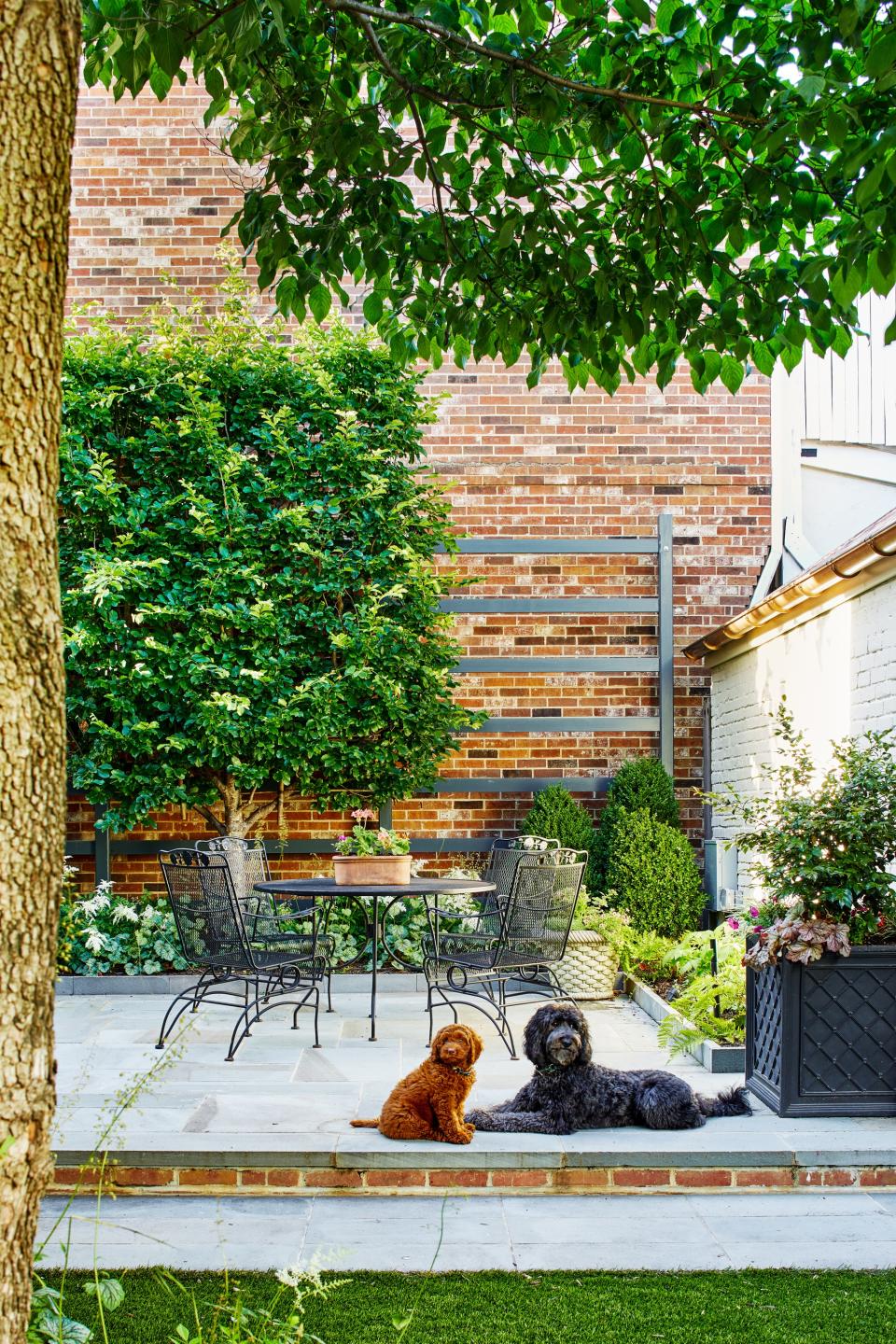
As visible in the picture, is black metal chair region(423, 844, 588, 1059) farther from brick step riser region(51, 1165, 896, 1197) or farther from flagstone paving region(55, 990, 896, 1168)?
brick step riser region(51, 1165, 896, 1197)

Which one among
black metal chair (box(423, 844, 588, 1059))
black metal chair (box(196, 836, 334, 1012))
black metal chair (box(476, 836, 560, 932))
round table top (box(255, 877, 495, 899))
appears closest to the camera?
black metal chair (box(423, 844, 588, 1059))

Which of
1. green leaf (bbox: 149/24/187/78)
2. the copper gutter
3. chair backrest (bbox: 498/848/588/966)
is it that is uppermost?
green leaf (bbox: 149/24/187/78)

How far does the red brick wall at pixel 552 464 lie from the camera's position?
9164 millimetres

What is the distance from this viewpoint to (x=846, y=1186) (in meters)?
4.10

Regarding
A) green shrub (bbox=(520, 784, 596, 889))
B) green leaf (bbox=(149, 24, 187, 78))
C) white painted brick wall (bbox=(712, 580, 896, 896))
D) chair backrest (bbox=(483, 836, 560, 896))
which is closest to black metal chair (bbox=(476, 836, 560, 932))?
chair backrest (bbox=(483, 836, 560, 896))

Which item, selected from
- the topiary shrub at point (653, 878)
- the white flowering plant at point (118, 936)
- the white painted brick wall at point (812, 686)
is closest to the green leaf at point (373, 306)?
the white painted brick wall at point (812, 686)

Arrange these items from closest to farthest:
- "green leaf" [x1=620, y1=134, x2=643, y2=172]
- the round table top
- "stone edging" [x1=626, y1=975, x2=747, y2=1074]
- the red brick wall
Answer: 1. "green leaf" [x1=620, y1=134, x2=643, y2=172]
2. "stone edging" [x1=626, y1=975, x2=747, y2=1074]
3. the round table top
4. the red brick wall

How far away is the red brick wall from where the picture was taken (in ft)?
30.1

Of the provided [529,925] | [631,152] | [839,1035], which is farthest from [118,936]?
[631,152]

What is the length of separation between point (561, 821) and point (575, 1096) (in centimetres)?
415

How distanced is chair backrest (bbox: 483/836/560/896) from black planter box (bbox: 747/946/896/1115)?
2.22 metres

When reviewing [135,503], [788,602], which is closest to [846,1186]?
[788,602]

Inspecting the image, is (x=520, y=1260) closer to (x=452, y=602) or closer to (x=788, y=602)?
(x=788, y=602)

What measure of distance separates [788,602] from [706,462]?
2974 millimetres
